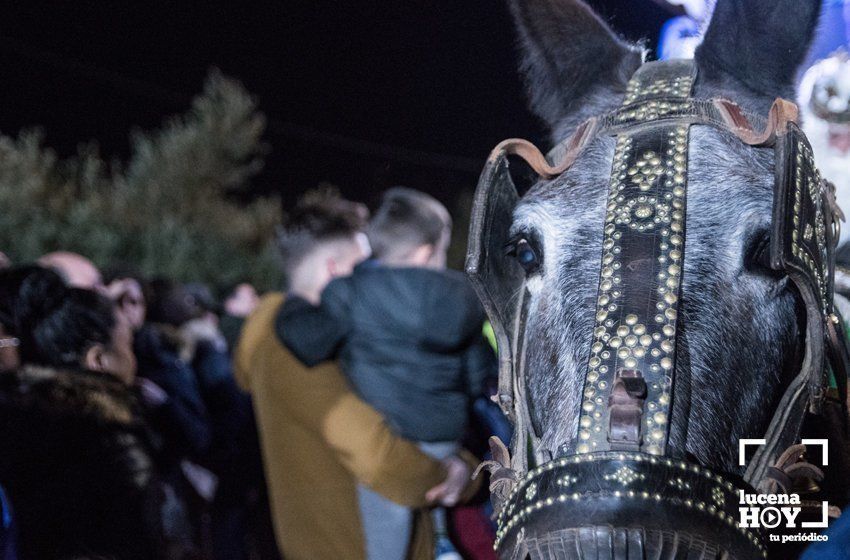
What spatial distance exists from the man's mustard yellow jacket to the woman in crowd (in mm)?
411

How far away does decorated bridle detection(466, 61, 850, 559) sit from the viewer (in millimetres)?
1344

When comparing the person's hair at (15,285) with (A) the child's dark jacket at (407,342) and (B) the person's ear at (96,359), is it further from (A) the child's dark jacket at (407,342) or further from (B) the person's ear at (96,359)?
(A) the child's dark jacket at (407,342)

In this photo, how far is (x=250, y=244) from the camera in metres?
13.2

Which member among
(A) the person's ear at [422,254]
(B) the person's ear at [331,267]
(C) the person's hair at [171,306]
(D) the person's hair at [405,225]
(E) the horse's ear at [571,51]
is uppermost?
(C) the person's hair at [171,306]

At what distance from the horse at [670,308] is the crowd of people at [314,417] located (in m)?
1.13

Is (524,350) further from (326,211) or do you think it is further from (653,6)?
(326,211)


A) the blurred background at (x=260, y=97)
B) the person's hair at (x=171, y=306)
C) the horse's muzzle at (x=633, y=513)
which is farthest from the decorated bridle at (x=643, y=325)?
the person's hair at (x=171, y=306)

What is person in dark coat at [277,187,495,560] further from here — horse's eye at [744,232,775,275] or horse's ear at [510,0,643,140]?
horse's eye at [744,232,775,275]

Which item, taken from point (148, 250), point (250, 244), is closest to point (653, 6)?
point (148, 250)

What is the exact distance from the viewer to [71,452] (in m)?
2.87

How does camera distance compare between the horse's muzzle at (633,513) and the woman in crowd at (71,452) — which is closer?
the horse's muzzle at (633,513)

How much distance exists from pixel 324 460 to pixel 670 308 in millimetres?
1836

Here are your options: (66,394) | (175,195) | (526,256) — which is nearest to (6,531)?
(66,394)

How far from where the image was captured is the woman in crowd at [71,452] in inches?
112
